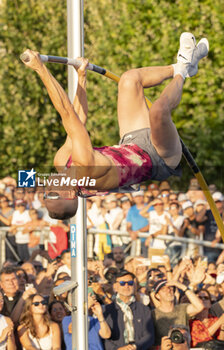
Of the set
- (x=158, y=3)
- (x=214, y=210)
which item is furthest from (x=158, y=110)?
(x=158, y=3)

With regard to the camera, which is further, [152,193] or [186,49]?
[152,193]

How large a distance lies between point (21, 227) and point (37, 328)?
3.07 meters

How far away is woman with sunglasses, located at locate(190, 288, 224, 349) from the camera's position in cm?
787

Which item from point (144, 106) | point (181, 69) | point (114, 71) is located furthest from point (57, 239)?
point (114, 71)

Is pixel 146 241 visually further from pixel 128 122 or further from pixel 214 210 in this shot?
pixel 128 122

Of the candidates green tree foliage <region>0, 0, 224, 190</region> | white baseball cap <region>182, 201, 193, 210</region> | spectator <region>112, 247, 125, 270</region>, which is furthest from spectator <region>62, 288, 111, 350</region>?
green tree foliage <region>0, 0, 224, 190</region>

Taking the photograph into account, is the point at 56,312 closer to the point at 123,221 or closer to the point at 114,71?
the point at 123,221

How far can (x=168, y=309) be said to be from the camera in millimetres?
7906

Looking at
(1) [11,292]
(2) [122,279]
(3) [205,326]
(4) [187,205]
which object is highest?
(4) [187,205]

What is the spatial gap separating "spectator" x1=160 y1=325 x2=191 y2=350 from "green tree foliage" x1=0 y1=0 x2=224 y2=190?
759 cm

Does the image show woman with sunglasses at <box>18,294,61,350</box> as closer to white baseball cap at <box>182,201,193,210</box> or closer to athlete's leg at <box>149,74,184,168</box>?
athlete's leg at <box>149,74,184,168</box>

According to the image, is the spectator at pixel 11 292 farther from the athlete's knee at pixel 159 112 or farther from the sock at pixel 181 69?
the athlete's knee at pixel 159 112

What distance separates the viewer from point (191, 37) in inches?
233

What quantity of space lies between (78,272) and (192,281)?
2.14 metres
